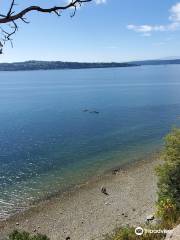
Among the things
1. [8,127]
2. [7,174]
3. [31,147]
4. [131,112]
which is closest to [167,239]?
[7,174]

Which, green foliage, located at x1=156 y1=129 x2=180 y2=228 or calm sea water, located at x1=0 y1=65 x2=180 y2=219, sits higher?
green foliage, located at x1=156 y1=129 x2=180 y2=228

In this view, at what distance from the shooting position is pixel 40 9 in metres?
8.67

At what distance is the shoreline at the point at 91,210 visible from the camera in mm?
39312

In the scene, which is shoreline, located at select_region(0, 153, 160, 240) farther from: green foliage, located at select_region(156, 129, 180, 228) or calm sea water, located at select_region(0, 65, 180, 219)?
green foliage, located at select_region(156, 129, 180, 228)

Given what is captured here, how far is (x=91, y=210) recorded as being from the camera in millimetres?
43656

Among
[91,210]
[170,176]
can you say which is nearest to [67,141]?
[91,210]

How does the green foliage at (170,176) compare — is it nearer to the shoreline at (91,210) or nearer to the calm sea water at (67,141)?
the shoreline at (91,210)

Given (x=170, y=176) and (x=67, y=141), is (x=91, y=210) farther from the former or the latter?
(x=67, y=141)

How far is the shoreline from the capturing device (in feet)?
129

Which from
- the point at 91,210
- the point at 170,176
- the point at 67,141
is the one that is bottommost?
the point at 91,210

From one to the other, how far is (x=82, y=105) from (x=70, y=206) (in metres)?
92.4

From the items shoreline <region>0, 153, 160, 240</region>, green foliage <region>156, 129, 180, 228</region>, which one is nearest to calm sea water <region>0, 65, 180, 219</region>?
shoreline <region>0, 153, 160, 240</region>

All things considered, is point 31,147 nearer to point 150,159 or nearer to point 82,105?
point 150,159

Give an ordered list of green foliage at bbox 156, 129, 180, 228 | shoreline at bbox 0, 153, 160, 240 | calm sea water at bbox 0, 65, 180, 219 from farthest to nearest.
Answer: calm sea water at bbox 0, 65, 180, 219 → shoreline at bbox 0, 153, 160, 240 → green foliage at bbox 156, 129, 180, 228
